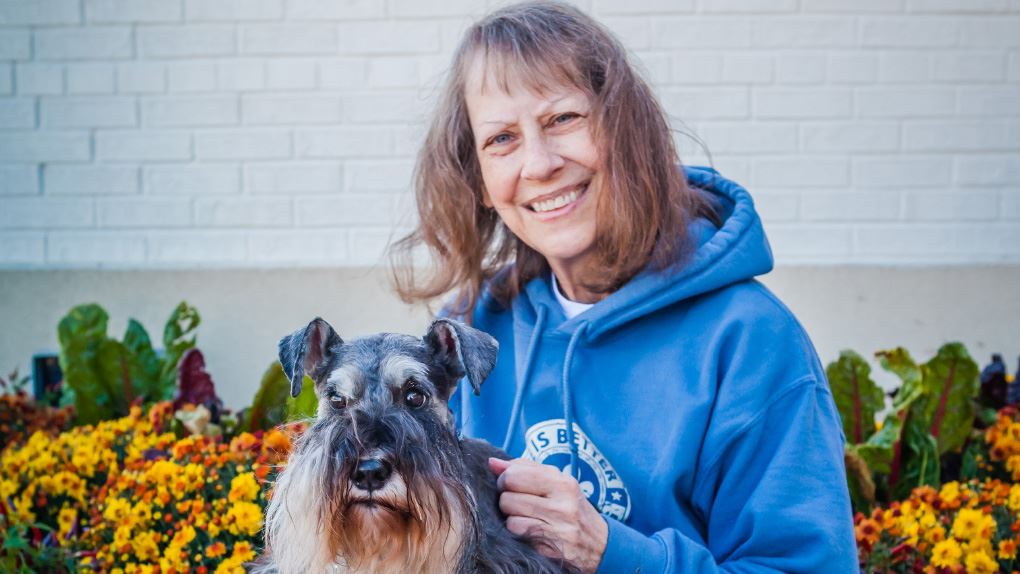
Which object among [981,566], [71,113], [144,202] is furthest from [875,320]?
[71,113]

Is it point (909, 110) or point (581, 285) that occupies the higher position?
point (909, 110)

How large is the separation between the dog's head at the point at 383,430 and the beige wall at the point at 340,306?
10.8 ft

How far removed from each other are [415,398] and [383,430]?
157 mm

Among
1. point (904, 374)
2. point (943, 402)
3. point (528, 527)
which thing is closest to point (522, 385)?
point (528, 527)

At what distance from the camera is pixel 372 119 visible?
17.4 ft

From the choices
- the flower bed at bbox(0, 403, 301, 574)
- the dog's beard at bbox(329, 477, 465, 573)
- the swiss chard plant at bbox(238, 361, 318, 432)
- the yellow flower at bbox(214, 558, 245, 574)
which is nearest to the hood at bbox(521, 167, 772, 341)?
the dog's beard at bbox(329, 477, 465, 573)

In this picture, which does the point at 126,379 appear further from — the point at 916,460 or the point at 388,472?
the point at 916,460

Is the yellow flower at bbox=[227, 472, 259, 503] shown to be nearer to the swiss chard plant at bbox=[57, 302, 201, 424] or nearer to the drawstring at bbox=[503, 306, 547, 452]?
the drawstring at bbox=[503, 306, 547, 452]

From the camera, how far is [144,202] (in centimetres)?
538

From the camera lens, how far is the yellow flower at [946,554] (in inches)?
117

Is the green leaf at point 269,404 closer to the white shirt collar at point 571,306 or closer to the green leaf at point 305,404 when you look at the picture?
the green leaf at point 305,404

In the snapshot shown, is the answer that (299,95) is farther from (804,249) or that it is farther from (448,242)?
(804,249)

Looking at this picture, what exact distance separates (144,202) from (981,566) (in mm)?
4568

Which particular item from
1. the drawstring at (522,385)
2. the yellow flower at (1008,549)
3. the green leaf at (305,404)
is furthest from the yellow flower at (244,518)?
the yellow flower at (1008,549)
